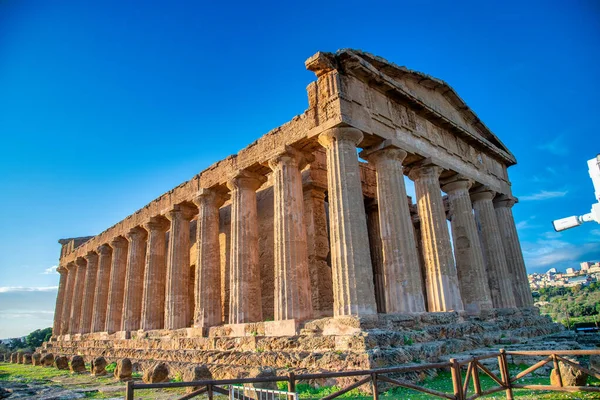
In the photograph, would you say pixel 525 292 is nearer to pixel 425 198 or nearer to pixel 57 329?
pixel 425 198

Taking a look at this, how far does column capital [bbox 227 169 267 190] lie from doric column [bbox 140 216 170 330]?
635cm

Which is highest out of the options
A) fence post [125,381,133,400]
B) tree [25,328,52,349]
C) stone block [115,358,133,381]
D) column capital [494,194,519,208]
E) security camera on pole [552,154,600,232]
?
column capital [494,194,519,208]

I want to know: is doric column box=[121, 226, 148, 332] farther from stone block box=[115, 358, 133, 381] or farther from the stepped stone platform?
stone block box=[115, 358, 133, 381]

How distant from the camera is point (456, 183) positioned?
1485cm

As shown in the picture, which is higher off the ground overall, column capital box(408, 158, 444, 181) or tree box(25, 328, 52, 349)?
column capital box(408, 158, 444, 181)

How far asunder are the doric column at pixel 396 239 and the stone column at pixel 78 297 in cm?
2158

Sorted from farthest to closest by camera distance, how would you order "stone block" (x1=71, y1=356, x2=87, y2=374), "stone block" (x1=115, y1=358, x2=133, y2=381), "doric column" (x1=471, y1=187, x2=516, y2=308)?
"doric column" (x1=471, y1=187, x2=516, y2=308)
"stone block" (x1=71, y1=356, x2=87, y2=374)
"stone block" (x1=115, y1=358, x2=133, y2=381)

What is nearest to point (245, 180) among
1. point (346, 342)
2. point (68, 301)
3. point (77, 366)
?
point (346, 342)

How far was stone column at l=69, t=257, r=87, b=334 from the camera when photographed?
25375 millimetres

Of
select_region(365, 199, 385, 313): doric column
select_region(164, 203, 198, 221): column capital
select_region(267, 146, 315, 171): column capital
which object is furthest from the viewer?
select_region(164, 203, 198, 221): column capital

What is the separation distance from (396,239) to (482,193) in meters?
7.01

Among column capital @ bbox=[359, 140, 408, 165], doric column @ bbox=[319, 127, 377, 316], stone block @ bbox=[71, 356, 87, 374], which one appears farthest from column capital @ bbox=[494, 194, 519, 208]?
stone block @ bbox=[71, 356, 87, 374]

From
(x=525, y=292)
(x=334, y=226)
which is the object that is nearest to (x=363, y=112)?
(x=334, y=226)

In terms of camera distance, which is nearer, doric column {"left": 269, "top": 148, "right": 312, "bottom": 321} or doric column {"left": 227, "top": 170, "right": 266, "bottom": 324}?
doric column {"left": 269, "top": 148, "right": 312, "bottom": 321}
